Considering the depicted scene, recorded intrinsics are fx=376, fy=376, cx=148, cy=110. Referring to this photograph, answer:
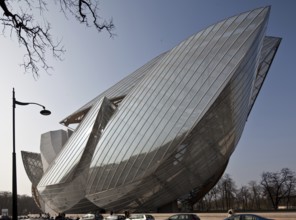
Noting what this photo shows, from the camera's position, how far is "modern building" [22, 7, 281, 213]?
41.8 m

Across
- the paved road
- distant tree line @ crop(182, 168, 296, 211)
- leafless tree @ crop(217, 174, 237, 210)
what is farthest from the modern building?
leafless tree @ crop(217, 174, 237, 210)

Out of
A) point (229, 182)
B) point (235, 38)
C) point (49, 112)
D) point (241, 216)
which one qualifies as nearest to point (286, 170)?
point (229, 182)

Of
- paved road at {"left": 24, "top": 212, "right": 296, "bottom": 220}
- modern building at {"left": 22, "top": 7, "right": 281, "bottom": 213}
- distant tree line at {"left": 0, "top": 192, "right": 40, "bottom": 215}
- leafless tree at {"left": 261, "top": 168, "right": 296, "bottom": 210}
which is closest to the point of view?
paved road at {"left": 24, "top": 212, "right": 296, "bottom": 220}

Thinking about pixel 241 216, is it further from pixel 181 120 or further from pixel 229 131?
pixel 229 131

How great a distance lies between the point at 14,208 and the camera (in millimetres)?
12797

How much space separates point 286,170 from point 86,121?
54726 mm

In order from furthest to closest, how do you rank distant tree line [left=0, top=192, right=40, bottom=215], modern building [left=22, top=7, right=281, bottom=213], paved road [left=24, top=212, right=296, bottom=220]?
distant tree line [left=0, top=192, right=40, bottom=215] < modern building [left=22, top=7, right=281, bottom=213] < paved road [left=24, top=212, right=296, bottom=220]

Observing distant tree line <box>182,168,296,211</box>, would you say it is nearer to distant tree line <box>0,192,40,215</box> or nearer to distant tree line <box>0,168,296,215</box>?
distant tree line <box>0,168,296,215</box>

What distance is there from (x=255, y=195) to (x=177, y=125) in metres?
71.9

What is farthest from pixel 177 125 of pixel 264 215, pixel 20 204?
pixel 20 204

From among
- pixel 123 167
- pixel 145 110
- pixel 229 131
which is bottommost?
pixel 123 167

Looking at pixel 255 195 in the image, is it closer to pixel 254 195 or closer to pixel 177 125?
pixel 254 195

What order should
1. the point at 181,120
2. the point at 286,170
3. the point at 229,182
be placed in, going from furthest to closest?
the point at 229,182
the point at 286,170
the point at 181,120

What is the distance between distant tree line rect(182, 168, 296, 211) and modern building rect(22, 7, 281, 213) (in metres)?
34.7
